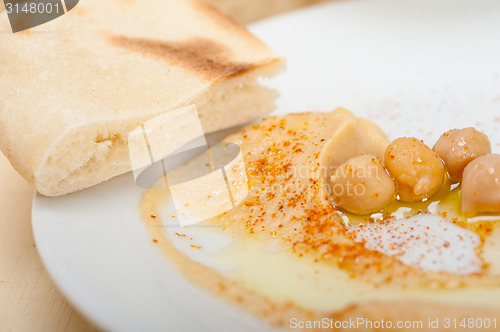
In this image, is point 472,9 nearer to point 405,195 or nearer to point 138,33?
point 405,195

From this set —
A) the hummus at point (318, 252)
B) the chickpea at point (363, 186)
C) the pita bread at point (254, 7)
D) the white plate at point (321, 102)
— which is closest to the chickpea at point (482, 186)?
the hummus at point (318, 252)

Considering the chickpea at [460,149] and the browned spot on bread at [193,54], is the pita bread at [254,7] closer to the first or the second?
the browned spot on bread at [193,54]

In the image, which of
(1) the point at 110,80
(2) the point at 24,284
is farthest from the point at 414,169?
(2) the point at 24,284

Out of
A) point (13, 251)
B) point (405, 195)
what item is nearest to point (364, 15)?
point (405, 195)

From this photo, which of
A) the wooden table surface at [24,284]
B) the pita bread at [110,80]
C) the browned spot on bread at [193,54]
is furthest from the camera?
the browned spot on bread at [193,54]

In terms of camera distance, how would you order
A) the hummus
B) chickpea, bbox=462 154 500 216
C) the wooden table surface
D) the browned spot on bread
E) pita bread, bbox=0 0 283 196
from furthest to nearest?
the browned spot on bread < pita bread, bbox=0 0 283 196 < chickpea, bbox=462 154 500 216 < the wooden table surface < the hummus

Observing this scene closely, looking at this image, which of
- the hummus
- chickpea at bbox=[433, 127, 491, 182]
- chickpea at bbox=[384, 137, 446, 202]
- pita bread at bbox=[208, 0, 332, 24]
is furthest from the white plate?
pita bread at bbox=[208, 0, 332, 24]

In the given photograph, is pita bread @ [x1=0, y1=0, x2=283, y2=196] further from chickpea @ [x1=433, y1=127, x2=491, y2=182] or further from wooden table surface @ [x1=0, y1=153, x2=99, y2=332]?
chickpea @ [x1=433, y1=127, x2=491, y2=182]
